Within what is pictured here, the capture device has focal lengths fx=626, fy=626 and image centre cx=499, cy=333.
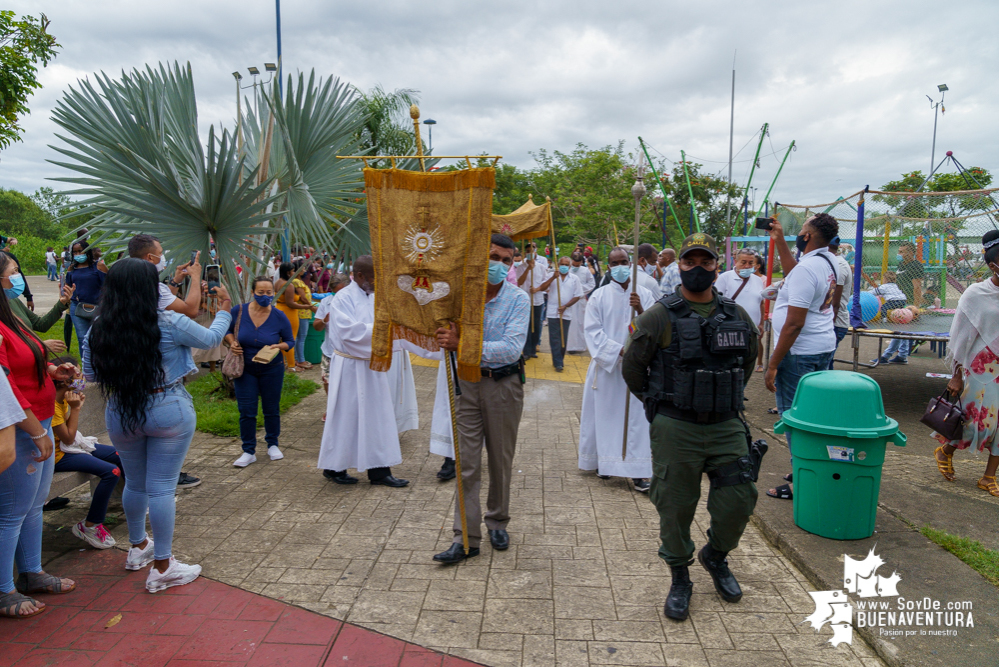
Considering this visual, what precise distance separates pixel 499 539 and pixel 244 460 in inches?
119

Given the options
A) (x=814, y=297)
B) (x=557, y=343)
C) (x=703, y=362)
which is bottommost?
(x=557, y=343)

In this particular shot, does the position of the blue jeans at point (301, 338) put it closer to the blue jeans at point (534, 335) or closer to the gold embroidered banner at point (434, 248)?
the blue jeans at point (534, 335)

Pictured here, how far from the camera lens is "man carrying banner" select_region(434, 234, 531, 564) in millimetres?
4012

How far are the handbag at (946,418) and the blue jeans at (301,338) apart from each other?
29.2 feet

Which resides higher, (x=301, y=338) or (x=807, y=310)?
(x=807, y=310)

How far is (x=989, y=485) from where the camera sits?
5082 millimetres

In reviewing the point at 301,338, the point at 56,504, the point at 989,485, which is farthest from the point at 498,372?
the point at 301,338

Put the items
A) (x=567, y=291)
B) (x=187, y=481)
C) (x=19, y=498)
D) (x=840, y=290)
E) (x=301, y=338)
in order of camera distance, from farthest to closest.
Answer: (x=567, y=291) → (x=301, y=338) → (x=187, y=481) → (x=840, y=290) → (x=19, y=498)

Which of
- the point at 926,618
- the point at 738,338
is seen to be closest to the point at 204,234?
the point at 738,338

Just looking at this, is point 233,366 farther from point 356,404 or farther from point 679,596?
point 679,596

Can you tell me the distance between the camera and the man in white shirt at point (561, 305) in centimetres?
1097

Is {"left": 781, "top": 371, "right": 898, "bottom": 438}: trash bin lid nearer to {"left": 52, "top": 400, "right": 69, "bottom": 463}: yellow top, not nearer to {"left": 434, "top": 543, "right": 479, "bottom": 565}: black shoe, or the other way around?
{"left": 434, "top": 543, "right": 479, "bottom": 565}: black shoe

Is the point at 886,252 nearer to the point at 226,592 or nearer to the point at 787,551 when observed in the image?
the point at 787,551

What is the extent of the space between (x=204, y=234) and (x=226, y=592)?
12.6 feet
